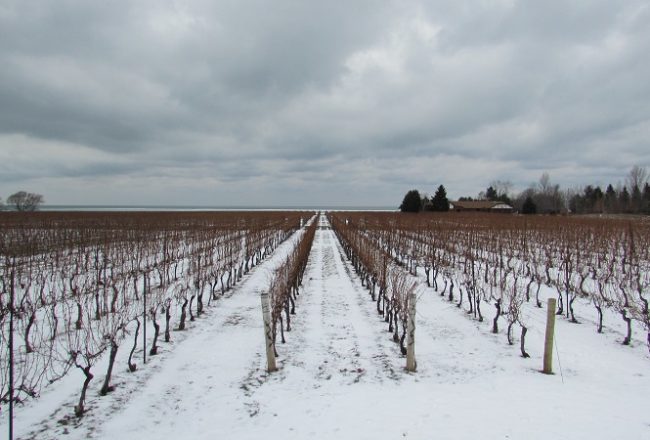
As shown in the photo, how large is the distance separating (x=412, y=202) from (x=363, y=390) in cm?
7326

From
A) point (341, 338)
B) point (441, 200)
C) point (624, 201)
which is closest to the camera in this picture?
point (341, 338)

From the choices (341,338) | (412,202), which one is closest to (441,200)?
(412,202)

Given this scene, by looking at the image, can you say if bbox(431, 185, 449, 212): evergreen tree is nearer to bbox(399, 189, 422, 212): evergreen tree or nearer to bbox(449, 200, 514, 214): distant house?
bbox(399, 189, 422, 212): evergreen tree

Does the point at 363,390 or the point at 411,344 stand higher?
the point at 411,344

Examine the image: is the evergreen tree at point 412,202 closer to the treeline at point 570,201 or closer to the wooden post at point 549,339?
the treeline at point 570,201

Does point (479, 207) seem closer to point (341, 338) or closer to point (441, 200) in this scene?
point (441, 200)

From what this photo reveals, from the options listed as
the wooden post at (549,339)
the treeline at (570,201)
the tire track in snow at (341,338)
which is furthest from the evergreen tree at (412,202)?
the wooden post at (549,339)

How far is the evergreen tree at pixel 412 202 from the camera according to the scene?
76000 millimetres

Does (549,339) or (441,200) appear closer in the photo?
(549,339)

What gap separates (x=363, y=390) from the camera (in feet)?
18.6

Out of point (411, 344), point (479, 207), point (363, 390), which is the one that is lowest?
point (363, 390)

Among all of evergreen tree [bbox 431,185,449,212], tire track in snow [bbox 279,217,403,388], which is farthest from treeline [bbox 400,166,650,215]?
tire track in snow [bbox 279,217,403,388]

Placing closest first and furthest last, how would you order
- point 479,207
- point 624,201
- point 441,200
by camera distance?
point 441,200 < point 624,201 < point 479,207

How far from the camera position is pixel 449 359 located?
22.7 ft
